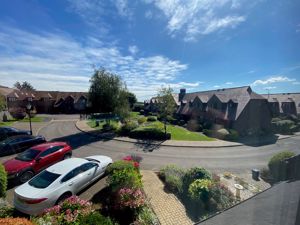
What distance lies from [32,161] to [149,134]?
16290 millimetres

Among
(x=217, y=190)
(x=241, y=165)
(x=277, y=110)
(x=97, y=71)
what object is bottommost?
Result: (x=241, y=165)

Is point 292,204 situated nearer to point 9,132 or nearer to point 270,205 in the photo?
point 270,205

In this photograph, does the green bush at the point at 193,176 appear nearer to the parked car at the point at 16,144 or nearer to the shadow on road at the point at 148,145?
the shadow on road at the point at 148,145

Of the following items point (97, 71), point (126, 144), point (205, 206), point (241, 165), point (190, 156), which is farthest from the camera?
point (97, 71)

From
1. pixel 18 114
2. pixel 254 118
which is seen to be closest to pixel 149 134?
pixel 254 118

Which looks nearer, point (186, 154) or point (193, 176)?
point (193, 176)

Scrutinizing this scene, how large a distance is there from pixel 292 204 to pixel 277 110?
1891 inches

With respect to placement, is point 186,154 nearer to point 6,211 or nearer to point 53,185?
point 53,185

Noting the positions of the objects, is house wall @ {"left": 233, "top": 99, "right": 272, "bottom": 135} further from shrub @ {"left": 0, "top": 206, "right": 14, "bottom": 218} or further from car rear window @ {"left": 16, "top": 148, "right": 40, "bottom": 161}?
shrub @ {"left": 0, "top": 206, "right": 14, "bottom": 218}

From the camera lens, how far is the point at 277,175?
41.8 ft

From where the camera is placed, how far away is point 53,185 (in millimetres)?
8578

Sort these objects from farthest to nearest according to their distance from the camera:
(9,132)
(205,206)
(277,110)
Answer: (277,110) → (9,132) → (205,206)

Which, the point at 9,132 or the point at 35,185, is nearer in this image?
the point at 35,185

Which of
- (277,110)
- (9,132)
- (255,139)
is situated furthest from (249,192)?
(277,110)
